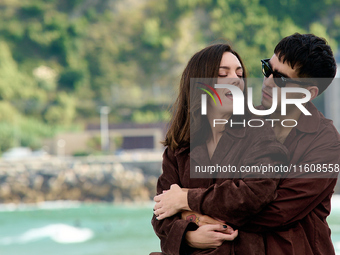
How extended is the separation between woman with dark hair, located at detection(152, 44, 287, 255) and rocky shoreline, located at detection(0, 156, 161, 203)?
18.1 metres

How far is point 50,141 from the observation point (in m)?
29.2

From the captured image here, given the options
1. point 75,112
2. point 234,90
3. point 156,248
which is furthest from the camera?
point 75,112

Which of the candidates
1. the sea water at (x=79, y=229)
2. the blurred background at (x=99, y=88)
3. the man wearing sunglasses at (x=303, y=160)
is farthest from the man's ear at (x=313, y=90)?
the blurred background at (x=99, y=88)

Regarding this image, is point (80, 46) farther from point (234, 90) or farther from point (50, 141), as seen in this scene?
point (234, 90)

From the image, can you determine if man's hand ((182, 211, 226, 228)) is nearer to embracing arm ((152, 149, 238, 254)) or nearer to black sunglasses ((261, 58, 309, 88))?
embracing arm ((152, 149, 238, 254))

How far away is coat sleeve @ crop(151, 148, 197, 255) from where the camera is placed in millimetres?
1274

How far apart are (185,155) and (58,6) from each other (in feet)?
133

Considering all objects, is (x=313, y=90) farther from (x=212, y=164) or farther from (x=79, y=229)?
(x=79, y=229)

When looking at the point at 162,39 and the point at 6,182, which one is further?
the point at 162,39

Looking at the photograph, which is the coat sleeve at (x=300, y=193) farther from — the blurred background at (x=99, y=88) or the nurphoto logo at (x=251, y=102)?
the blurred background at (x=99, y=88)

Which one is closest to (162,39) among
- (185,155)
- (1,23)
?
(1,23)

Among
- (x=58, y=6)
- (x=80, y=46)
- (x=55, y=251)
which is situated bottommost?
(x=55, y=251)

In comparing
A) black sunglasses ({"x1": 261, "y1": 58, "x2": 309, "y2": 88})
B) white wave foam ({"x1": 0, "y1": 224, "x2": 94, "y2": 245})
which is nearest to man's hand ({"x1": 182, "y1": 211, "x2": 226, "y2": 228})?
black sunglasses ({"x1": 261, "y1": 58, "x2": 309, "y2": 88})

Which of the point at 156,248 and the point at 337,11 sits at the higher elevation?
the point at 337,11
